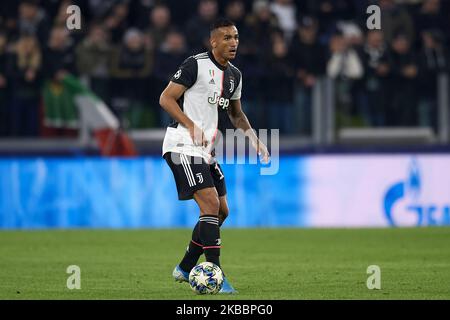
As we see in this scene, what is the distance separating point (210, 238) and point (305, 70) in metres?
8.19

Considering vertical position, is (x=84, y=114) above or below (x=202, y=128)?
above

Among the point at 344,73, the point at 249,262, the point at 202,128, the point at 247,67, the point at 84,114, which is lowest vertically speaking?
the point at 249,262

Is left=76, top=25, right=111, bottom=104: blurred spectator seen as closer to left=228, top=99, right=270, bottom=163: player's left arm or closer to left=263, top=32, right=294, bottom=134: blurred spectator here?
left=263, top=32, right=294, bottom=134: blurred spectator

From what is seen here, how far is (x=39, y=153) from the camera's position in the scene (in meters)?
17.7

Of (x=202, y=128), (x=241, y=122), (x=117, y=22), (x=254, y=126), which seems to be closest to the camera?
(x=202, y=128)

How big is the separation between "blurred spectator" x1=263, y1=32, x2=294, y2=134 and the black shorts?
7332 mm

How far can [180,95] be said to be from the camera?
10.0 meters

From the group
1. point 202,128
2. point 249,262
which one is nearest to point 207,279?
point 202,128

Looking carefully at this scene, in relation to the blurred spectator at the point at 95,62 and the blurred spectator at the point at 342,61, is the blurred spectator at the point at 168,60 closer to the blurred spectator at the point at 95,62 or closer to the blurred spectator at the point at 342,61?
the blurred spectator at the point at 95,62

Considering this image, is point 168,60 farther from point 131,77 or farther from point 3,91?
point 3,91

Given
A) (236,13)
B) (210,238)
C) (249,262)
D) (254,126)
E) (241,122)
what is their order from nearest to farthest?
(210,238), (241,122), (249,262), (254,126), (236,13)

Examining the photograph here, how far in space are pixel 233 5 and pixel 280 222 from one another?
3.58 meters
